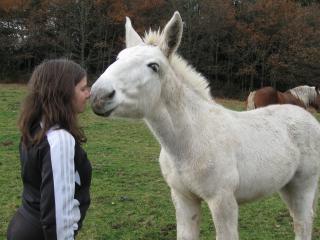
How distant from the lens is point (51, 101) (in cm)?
231

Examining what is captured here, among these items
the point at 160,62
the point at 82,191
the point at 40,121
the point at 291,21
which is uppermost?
the point at 291,21

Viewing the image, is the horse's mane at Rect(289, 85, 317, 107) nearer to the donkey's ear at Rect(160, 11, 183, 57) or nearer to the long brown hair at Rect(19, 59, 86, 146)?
the donkey's ear at Rect(160, 11, 183, 57)

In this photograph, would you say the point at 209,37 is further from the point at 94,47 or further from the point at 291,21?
the point at 94,47

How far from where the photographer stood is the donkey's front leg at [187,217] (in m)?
3.54

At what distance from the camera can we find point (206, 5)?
94.5 feet

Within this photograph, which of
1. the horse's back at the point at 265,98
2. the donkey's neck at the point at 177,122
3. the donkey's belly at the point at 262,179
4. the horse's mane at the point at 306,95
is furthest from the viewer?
the horse's mane at the point at 306,95

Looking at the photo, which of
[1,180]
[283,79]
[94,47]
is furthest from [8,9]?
[1,180]

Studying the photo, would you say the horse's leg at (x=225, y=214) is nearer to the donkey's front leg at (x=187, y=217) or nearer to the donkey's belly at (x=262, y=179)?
the donkey's belly at (x=262, y=179)

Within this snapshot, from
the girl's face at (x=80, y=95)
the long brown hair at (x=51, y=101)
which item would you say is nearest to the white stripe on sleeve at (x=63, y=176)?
the long brown hair at (x=51, y=101)

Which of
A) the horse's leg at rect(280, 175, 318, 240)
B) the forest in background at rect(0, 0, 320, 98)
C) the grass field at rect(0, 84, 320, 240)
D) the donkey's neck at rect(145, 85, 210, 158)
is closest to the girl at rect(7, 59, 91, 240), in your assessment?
the donkey's neck at rect(145, 85, 210, 158)

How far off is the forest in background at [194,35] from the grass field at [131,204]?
772 inches

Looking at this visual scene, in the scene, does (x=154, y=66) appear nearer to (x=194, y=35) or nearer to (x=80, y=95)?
(x=80, y=95)

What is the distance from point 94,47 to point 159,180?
2251 centimetres

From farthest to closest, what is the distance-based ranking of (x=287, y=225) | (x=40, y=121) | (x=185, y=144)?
(x=287, y=225)
(x=185, y=144)
(x=40, y=121)
